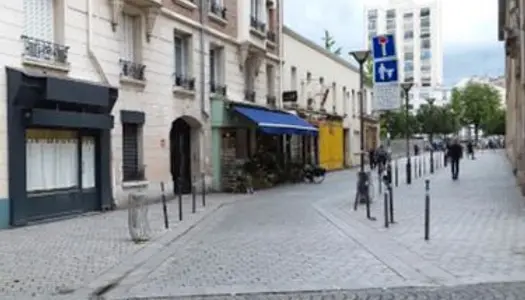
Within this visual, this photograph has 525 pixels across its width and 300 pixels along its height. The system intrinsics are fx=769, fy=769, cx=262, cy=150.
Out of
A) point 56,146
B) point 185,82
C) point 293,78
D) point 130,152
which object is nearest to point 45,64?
point 56,146

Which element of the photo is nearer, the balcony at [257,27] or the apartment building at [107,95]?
the apartment building at [107,95]

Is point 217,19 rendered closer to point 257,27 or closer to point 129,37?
point 257,27

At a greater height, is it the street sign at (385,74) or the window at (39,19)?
the window at (39,19)

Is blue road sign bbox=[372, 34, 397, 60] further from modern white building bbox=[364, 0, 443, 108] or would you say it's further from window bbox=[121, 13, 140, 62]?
modern white building bbox=[364, 0, 443, 108]

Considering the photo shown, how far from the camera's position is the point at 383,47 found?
17328mm

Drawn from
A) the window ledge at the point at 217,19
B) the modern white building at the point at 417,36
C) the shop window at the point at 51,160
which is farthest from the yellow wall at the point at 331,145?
the modern white building at the point at 417,36

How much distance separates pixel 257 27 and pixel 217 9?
4.25 metres

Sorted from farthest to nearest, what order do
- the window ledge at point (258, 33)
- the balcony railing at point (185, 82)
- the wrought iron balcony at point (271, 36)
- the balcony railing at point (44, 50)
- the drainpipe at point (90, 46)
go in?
the wrought iron balcony at point (271, 36) < the window ledge at point (258, 33) < the balcony railing at point (185, 82) < the drainpipe at point (90, 46) < the balcony railing at point (44, 50)

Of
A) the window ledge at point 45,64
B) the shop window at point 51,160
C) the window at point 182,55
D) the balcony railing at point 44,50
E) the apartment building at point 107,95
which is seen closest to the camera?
the apartment building at point 107,95

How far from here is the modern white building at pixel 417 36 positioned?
126688mm

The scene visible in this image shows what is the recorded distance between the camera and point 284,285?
29.9 ft

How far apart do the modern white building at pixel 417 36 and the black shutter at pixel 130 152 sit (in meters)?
102

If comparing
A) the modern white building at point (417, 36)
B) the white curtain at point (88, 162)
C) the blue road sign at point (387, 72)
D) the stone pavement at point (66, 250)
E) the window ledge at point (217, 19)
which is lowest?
the stone pavement at point (66, 250)

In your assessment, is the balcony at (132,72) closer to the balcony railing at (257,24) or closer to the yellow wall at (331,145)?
the balcony railing at (257,24)
